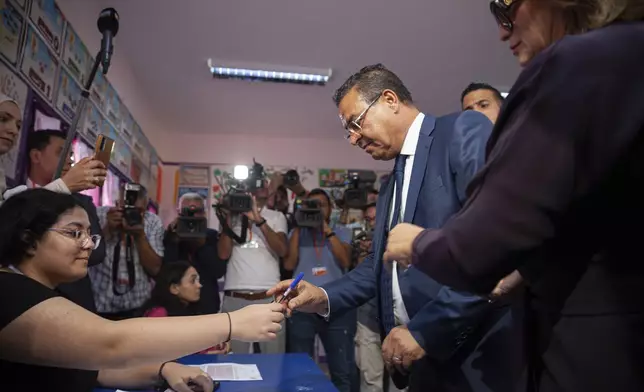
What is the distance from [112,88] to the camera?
3.64 m

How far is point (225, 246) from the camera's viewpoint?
3.24 metres

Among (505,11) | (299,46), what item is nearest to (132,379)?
(505,11)

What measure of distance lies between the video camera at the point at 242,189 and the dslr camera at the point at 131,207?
569 millimetres

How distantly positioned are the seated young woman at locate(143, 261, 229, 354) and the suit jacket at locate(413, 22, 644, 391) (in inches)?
98.6

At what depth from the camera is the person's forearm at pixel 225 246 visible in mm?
3230

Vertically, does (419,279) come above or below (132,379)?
above

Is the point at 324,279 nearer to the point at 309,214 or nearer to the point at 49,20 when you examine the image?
the point at 309,214

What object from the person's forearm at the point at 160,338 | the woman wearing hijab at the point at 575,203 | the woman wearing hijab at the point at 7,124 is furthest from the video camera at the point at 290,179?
the woman wearing hijab at the point at 575,203

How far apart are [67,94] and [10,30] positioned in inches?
28.8

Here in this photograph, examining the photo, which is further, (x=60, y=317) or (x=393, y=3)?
(x=393, y=3)

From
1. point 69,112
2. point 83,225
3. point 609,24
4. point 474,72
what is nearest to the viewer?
point 609,24

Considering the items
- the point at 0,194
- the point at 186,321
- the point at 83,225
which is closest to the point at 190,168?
the point at 0,194

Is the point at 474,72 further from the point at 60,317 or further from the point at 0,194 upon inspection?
the point at 60,317

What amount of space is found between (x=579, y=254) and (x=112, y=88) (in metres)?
3.76
